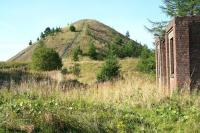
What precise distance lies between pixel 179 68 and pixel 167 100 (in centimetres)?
233

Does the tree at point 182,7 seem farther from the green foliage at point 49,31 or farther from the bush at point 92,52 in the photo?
the green foliage at point 49,31

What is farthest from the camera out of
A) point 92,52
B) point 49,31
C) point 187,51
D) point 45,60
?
point 49,31

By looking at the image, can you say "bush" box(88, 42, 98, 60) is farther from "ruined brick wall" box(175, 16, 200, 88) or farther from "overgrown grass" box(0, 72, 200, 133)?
"ruined brick wall" box(175, 16, 200, 88)

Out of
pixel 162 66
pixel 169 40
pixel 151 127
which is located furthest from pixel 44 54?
pixel 151 127

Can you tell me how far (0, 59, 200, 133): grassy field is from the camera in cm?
974

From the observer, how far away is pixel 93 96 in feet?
50.8

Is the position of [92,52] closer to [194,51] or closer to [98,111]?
[194,51]

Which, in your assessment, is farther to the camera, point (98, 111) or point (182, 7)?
point (182, 7)

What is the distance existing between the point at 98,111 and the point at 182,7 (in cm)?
2355

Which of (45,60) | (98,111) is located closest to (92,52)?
(45,60)

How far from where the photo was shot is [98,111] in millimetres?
12109

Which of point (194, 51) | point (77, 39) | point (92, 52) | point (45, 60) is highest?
point (77, 39)

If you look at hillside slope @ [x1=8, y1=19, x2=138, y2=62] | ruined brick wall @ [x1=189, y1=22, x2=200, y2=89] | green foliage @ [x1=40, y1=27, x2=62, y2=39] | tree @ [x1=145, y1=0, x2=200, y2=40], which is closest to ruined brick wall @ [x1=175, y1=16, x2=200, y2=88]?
ruined brick wall @ [x1=189, y1=22, x2=200, y2=89]

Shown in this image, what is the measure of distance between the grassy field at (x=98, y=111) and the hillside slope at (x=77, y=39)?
80767 millimetres
